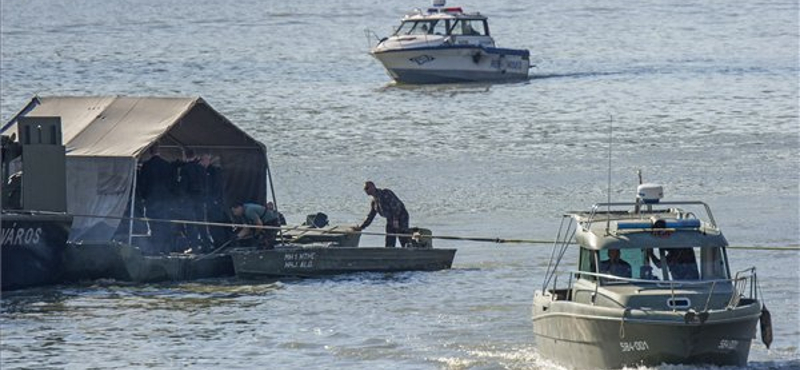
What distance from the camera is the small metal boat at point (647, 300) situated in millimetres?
19234

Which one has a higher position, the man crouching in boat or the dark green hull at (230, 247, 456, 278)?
the man crouching in boat

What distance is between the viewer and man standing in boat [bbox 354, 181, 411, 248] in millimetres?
30547

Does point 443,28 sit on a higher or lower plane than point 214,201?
higher

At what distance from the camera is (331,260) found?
1162 inches

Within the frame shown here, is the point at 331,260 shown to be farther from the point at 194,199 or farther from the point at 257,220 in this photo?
the point at 194,199

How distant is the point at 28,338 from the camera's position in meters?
24.4

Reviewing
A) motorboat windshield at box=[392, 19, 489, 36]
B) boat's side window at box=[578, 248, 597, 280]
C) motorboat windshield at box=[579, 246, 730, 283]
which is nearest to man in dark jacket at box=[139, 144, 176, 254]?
boat's side window at box=[578, 248, 597, 280]

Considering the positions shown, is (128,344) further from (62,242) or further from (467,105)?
(467,105)

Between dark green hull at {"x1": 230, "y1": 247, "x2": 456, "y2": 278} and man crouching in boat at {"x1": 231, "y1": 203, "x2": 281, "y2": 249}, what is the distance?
63cm

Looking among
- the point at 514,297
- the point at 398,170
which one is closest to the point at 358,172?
the point at 398,170

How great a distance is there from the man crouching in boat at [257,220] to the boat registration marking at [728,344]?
11.8 metres

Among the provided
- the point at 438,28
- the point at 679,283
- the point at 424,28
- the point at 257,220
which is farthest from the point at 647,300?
the point at 438,28

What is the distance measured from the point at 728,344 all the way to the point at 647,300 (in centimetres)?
95

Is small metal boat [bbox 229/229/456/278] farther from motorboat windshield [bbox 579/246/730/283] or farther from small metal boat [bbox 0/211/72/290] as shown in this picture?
motorboat windshield [bbox 579/246/730/283]
